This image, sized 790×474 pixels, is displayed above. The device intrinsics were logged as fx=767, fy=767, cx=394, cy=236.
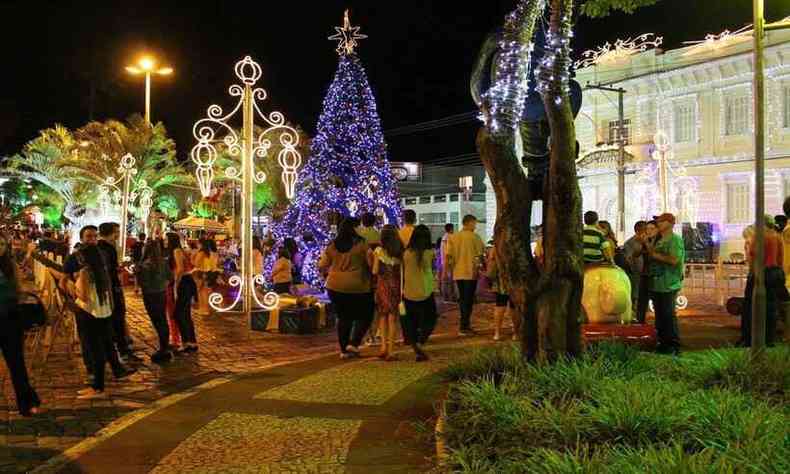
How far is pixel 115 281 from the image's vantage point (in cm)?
900

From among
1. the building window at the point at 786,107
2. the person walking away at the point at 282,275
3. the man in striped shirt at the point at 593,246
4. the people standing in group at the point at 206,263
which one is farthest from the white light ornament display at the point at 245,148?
the building window at the point at 786,107

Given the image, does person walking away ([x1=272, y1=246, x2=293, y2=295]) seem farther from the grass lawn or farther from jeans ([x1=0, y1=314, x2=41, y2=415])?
the grass lawn

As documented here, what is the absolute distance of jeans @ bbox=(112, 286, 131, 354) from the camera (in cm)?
916

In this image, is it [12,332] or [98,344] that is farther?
[98,344]

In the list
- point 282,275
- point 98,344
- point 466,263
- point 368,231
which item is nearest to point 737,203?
point 282,275

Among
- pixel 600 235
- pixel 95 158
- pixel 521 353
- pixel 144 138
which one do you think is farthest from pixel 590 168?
pixel 521 353

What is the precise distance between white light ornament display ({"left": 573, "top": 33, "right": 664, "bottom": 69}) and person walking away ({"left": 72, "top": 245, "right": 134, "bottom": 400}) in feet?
99.5

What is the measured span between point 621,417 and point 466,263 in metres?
6.95

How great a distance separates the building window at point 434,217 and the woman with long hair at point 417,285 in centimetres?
3916

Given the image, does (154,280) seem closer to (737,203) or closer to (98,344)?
(98,344)

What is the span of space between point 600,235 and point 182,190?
46.3 m

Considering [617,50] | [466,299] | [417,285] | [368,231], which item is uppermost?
[617,50]

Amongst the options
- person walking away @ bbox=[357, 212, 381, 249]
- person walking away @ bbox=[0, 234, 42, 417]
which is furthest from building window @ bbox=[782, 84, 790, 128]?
person walking away @ bbox=[0, 234, 42, 417]

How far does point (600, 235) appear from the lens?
9.28 meters
